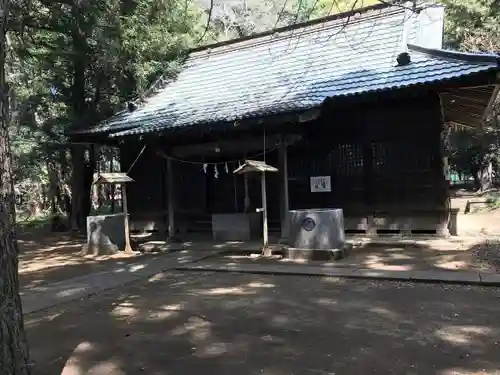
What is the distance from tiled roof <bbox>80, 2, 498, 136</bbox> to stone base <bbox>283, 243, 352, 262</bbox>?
3064 millimetres

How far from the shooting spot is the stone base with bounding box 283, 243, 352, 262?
902cm

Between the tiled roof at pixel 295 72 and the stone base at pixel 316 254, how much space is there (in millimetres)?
3064

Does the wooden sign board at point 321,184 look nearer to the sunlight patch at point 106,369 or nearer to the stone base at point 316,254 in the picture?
the stone base at point 316,254

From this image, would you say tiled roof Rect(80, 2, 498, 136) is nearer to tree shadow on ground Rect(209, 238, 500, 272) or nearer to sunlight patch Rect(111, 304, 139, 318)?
tree shadow on ground Rect(209, 238, 500, 272)

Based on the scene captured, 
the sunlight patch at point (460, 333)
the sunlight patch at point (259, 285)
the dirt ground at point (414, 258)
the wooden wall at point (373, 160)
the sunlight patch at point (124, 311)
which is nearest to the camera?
the sunlight patch at point (460, 333)

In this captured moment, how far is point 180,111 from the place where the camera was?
43.2ft

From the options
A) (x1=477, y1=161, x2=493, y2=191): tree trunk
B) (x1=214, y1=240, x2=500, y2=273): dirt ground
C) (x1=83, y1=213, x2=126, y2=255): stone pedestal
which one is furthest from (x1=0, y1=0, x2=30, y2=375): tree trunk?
(x1=477, y1=161, x2=493, y2=191): tree trunk

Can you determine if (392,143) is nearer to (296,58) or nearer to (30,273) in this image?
(296,58)

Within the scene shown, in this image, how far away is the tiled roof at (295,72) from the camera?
10.3 meters

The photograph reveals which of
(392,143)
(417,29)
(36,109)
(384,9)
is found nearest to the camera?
(392,143)

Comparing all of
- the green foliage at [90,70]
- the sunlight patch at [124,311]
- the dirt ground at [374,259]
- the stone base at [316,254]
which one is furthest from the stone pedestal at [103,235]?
the sunlight patch at [124,311]

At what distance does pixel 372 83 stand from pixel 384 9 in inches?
175

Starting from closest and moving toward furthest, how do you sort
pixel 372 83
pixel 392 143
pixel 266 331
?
pixel 266 331
pixel 372 83
pixel 392 143

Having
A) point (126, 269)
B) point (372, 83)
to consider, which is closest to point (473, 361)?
point (126, 269)
